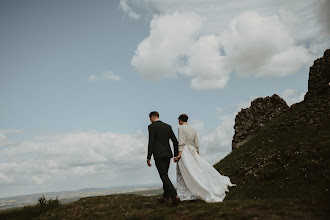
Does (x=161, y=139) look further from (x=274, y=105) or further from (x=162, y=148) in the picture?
(x=274, y=105)

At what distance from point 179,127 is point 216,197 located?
3644mm

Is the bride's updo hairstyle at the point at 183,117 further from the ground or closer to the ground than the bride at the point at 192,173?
further from the ground

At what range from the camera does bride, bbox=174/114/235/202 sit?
1121cm

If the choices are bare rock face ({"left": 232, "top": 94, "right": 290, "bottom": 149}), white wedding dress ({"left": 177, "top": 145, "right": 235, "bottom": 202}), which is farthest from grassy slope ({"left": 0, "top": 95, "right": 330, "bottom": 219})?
bare rock face ({"left": 232, "top": 94, "right": 290, "bottom": 149})

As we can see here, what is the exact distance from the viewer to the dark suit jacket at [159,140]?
1092 centimetres

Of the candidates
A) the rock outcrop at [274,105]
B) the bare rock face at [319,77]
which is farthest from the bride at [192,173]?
the bare rock face at [319,77]

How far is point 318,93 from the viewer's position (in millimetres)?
31641

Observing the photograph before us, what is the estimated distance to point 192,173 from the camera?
11.3m

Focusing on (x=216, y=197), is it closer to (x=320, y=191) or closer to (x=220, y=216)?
(x=220, y=216)

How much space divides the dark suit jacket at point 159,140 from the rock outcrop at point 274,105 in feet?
69.6

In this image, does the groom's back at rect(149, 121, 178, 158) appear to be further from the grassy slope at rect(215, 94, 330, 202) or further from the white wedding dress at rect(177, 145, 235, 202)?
the grassy slope at rect(215, 94, 330, 202)

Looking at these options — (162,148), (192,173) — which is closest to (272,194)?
(192,173)

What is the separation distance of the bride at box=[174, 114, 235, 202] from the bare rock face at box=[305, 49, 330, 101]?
2641 centimetres

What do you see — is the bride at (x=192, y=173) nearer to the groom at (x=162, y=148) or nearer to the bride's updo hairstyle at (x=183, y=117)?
the bride's updo hairstyle at (x=183, y=117)
